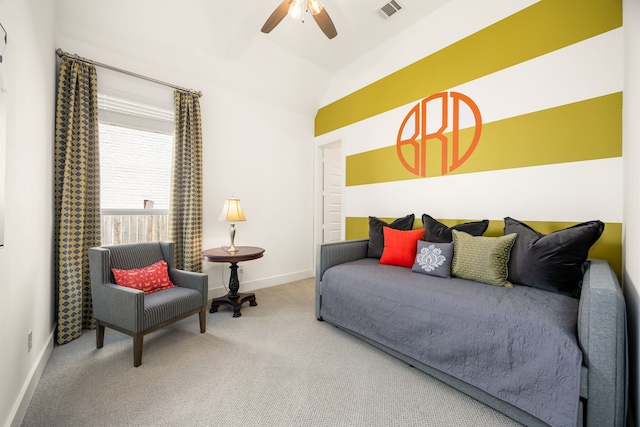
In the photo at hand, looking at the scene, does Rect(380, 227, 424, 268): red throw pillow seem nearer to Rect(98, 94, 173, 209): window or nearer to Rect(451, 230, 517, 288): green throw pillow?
Rect(451, 230, 517, 288): green throw pillow

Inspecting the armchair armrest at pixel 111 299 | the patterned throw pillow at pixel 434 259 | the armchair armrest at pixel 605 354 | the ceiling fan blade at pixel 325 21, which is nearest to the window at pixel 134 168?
the armchair armrest at pixel 111 299

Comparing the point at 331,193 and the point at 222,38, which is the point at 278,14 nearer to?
the point at 222,38

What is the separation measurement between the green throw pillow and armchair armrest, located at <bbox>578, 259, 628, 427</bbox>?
0.67 meters

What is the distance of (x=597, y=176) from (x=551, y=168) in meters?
0.27

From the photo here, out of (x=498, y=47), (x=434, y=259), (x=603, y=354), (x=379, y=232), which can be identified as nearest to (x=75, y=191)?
(x=379, y=232)

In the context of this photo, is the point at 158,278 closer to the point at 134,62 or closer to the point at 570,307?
the point at 134,62

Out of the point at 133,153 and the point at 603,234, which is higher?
the point at 133,153

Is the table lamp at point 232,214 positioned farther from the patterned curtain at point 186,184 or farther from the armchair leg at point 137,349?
the armchair leg at point 137,349

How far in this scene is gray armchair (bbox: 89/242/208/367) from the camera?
186cm

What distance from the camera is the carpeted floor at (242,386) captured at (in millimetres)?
1406

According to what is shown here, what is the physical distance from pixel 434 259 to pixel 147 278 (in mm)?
2469

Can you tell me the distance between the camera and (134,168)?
2.83 meters

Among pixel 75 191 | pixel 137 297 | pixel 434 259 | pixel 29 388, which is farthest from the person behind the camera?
pixel 75 191

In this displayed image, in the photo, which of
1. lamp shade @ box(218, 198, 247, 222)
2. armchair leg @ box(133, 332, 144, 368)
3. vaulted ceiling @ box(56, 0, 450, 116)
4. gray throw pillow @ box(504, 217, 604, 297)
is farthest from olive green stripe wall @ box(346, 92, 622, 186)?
armchair leg @ box(133, 332, 144, 368)
